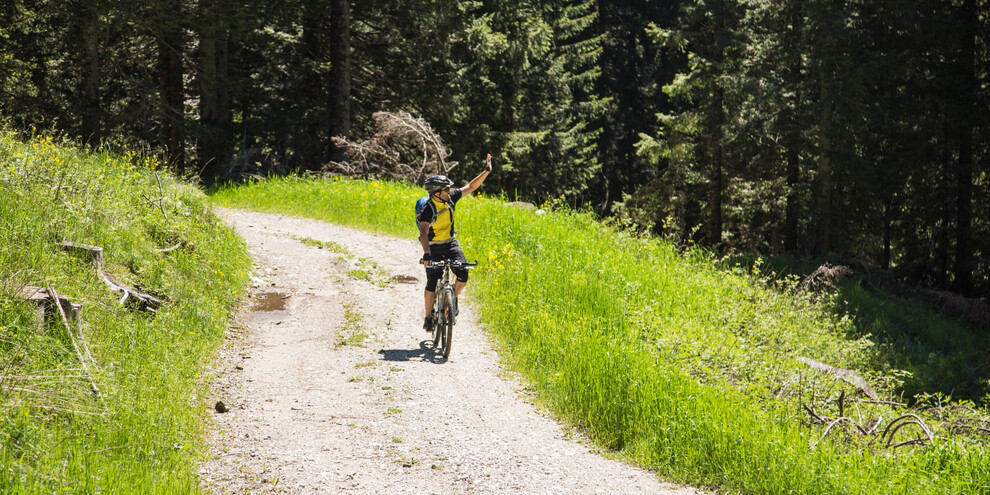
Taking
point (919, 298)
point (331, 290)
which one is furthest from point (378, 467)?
point (919, 298)

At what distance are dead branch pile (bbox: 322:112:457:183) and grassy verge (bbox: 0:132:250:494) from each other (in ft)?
30.4

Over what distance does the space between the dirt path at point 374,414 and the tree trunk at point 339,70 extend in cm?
1197

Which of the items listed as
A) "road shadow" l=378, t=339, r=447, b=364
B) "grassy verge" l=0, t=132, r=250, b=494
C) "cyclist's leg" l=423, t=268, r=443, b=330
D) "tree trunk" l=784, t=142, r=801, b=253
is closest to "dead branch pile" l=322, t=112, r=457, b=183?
"grassy verge" l=0, t=132, r=250, b=494

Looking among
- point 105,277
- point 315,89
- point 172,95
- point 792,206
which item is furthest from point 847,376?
point 315,89

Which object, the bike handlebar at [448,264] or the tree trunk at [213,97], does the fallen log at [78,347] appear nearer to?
the bike handlebar at [448,264]

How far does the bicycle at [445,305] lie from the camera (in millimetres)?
9016

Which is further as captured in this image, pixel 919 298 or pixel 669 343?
pixel 919 298

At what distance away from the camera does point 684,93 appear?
27328 mm

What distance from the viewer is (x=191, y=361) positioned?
7.98 m

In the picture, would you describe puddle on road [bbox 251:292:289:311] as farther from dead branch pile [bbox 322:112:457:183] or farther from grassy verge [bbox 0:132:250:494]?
dead branch pile [bbox 322:112:457:183]

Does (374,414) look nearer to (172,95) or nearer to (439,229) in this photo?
(439,229)

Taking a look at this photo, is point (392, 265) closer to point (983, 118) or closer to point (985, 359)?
point (985, 359)

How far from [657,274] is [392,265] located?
15.6 feet

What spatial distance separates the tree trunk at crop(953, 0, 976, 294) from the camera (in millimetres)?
22297
